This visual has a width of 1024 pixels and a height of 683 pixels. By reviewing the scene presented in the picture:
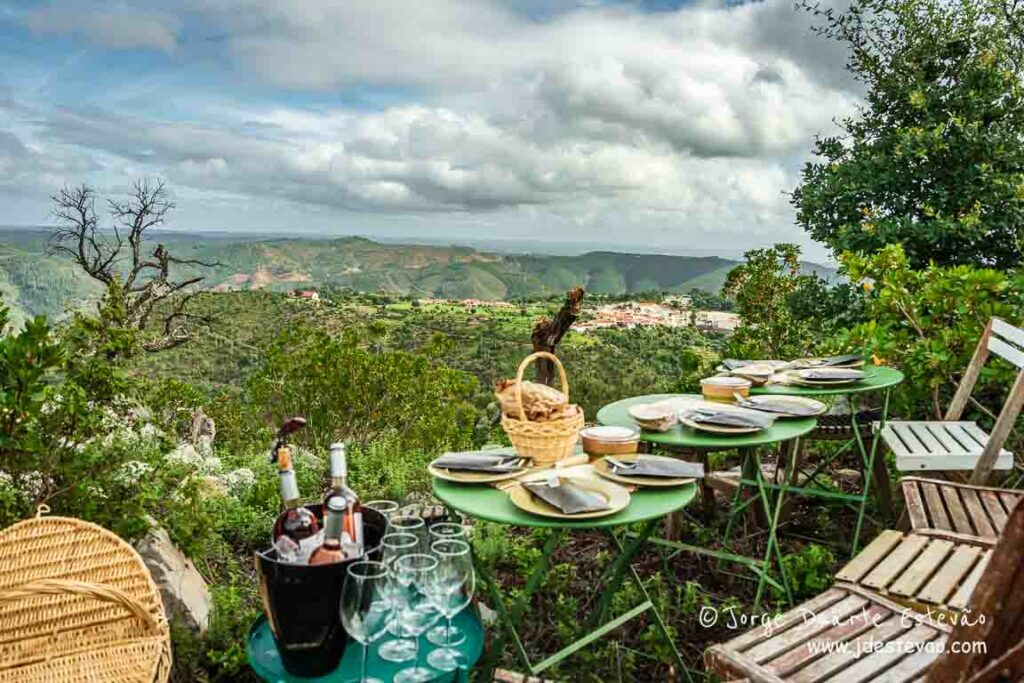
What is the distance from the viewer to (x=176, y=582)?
238 centimetres

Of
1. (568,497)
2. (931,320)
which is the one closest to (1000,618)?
(568,497)

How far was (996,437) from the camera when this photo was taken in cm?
252

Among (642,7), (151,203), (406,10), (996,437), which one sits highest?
(642,7)

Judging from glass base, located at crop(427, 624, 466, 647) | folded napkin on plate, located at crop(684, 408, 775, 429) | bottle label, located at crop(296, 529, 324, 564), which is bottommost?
glass base, located at crop(427, 624, 466, 647)

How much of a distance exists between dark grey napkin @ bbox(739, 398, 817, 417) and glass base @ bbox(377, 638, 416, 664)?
1524 mm

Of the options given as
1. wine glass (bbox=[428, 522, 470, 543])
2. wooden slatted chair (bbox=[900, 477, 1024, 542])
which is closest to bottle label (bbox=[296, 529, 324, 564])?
wine glass (bbox=[428, 522, 470, 543])

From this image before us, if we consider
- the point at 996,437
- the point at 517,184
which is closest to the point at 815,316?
the point at 996,437

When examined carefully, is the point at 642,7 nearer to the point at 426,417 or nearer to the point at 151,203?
the point at 426,417

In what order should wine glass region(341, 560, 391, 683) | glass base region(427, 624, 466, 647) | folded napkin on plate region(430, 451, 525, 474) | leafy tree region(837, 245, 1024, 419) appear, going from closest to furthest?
wine glass region(341, 560, 391, 683) < glass base region(427, 624, 466, 647) < folded napkin on plate region(430, 451, 525, 474) < leafy tree region(837, 245, 1024, 419)

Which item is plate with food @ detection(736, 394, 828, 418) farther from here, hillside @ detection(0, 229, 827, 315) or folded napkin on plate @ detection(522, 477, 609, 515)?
hillside @ detection(0, 229, 827, 315)

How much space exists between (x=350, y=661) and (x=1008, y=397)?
8.83 ft

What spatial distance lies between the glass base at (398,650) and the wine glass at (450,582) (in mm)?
46

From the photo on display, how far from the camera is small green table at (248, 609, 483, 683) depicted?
1.34 meters

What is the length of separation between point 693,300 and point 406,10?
346 inches
